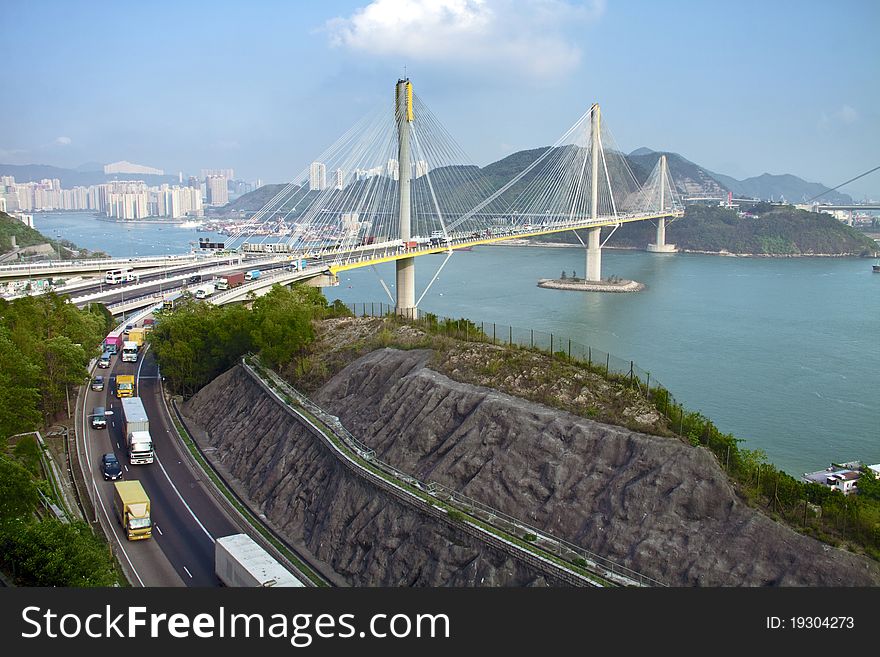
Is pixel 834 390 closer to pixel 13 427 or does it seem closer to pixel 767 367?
pixel 767 367

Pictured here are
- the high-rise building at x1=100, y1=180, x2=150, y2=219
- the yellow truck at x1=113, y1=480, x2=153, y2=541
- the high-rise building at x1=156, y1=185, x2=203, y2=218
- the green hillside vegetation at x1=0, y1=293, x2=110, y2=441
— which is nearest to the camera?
the yellow truck at x1=113, y1=480, x2=153, y2=541

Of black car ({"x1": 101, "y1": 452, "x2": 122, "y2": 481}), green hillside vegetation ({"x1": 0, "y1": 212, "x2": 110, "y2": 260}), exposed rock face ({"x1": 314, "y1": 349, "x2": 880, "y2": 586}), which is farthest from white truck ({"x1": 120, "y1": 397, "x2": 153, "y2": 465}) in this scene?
green hillside vegetation ({"x1": 0, "y1": 212, "x2": 110, "y2": 260})

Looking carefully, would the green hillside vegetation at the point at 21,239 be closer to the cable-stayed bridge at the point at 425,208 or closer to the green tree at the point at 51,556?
the cable-stayed bridge at the point at 425,208

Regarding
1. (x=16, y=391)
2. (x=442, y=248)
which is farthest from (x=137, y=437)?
(x=442, y=248)

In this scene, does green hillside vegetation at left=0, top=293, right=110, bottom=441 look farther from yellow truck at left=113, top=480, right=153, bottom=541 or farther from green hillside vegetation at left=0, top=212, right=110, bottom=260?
green hillside vegetation at left=0, top=212, right=110, bottom=260

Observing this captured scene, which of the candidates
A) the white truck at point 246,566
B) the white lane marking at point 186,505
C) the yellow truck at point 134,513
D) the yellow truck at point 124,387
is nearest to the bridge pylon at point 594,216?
the yellow truck at point 124,387

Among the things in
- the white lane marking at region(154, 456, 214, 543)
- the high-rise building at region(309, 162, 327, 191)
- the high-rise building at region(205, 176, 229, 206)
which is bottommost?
the white lane marking at region(154, 456, 214, 543)
